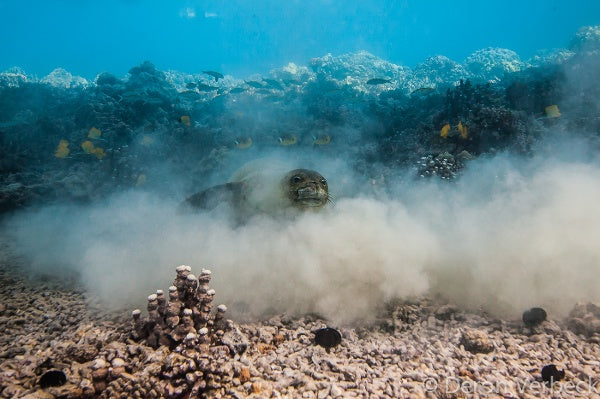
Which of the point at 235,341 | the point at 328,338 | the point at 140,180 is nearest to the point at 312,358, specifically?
the point at 328,338

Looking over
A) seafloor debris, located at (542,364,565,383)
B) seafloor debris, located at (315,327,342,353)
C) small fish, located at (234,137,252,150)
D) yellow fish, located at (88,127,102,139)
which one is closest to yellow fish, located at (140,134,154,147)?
yellow fish, located at (88,127,102,139)

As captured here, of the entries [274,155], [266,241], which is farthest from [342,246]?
[274,155]

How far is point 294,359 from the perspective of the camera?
2.91m

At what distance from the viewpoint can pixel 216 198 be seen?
620cm

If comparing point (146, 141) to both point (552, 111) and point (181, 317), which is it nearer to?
point (181, 317)

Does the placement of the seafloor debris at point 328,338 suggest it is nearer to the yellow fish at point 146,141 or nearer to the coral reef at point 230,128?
the coral reef at point 230,128

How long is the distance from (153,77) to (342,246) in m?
24.3

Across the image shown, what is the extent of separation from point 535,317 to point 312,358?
8.07 ft

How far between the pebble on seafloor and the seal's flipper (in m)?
4.83

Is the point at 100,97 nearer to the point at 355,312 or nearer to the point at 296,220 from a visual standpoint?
the point at 296,220

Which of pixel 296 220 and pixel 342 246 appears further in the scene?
pixel 296 220

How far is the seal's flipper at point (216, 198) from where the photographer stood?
6125 millimetres

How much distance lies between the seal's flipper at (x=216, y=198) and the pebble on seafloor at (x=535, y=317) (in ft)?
15.9

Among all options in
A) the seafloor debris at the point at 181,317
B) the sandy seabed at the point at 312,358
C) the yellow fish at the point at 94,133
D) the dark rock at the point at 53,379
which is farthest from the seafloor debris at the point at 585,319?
the yellow fish at the point at 94,133
